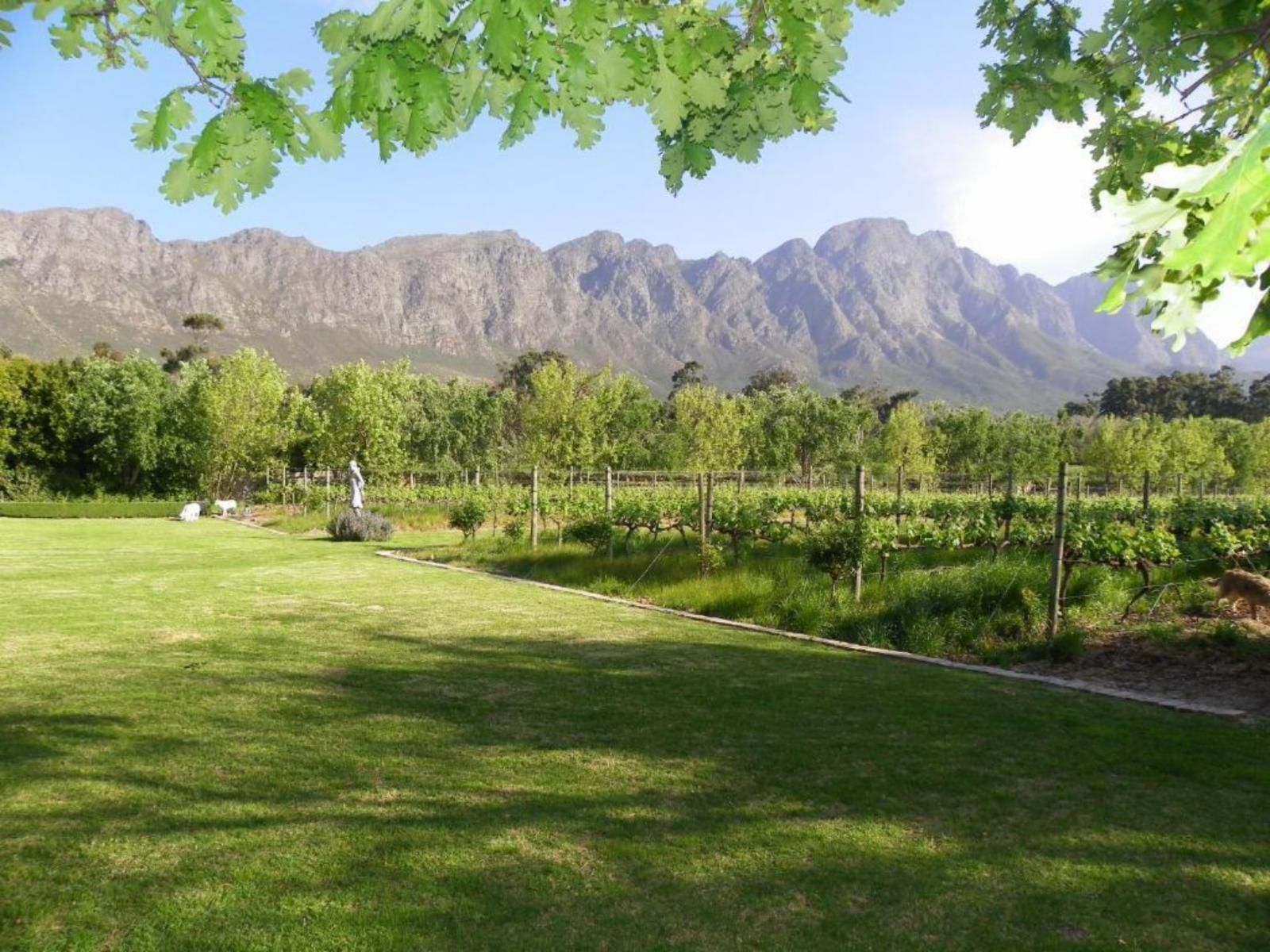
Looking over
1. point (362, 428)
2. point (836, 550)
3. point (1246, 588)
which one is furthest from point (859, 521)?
point (362, 428)

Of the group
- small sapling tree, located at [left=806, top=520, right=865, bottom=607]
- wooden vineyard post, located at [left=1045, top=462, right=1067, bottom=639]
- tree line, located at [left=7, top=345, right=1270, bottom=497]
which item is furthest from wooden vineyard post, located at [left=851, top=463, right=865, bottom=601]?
tree line, located at [left=7, top=345, right=1270, bottom=497]

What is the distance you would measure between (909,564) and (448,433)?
148 feet

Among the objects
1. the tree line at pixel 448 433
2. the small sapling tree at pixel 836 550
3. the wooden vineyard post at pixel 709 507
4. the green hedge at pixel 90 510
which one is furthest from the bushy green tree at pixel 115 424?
the small sapling tree at pixel 836 550

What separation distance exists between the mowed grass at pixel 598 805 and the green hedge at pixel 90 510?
29527mm

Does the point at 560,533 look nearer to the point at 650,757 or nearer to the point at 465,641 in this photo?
the point at 465,641

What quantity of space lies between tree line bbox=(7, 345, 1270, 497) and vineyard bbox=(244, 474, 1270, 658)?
2033 cm

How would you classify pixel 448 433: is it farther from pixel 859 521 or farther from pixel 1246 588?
pixel 1246 588

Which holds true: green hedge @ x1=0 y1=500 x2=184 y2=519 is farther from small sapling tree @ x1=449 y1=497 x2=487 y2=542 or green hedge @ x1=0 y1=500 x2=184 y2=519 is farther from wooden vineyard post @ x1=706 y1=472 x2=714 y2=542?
wooden vineyard post @ x1=706 y1=472 x2=714 y2=542

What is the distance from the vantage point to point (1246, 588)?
291 inches

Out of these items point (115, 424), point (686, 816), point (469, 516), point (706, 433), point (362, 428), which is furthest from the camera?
point (706, 433)

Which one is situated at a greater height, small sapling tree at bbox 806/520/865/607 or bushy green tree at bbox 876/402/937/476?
bushy green tree at bbox 876/402/937/476

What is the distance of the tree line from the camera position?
122ft

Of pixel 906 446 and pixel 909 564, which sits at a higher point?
pixel 906 446

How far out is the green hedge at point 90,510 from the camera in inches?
1222
